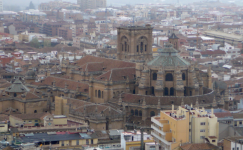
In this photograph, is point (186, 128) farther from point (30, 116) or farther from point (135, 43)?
point (135, 43)

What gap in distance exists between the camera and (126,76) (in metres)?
133

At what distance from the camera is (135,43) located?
5955 inches

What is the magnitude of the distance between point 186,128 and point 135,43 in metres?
54.3

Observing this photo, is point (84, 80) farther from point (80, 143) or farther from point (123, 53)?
point (80, 143)

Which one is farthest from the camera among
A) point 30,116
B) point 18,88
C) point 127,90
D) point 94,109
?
point 18,88

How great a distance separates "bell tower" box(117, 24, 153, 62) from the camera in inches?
5945

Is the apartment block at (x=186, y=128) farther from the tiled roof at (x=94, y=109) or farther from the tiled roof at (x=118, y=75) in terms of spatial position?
the tiled roof at (x=118, y=75)

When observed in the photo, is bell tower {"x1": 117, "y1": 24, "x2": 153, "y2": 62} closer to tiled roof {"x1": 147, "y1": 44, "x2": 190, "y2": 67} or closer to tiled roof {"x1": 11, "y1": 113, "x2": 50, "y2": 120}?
tiled roof {"x1": 147, "y1": 44, "x2": 190, "y2": 67}

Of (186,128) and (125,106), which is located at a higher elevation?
(186,128)

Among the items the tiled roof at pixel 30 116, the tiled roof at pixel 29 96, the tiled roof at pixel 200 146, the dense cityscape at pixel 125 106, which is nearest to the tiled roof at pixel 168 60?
the dense cityscape at pixel 125 106

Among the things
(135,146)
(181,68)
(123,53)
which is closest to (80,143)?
(135,146)

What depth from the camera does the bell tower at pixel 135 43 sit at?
151 meters

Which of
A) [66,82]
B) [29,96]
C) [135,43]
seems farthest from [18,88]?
[135,43]

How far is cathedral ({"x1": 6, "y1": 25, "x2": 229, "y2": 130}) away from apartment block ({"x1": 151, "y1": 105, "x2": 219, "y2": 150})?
18.5 meters
